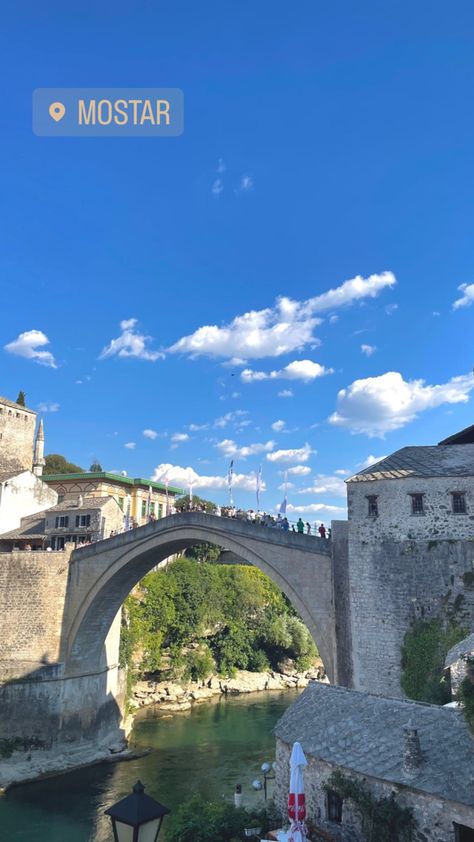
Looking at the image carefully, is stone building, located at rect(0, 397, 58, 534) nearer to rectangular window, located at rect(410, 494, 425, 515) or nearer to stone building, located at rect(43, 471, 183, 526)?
stone building, located at rect(43, 471, 183, 526)

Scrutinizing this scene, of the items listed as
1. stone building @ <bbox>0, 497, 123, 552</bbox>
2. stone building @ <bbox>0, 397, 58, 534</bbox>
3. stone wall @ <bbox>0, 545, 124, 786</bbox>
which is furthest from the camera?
stone building @ <bbox>0, 397, 58, 534</bbox>

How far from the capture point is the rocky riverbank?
124 ft

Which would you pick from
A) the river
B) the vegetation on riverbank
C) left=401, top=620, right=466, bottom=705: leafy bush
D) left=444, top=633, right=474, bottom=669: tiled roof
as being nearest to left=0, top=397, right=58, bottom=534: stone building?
the vegetation on riverbank

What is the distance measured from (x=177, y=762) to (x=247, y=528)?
11300 mm

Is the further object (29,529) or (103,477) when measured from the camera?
(103,477)

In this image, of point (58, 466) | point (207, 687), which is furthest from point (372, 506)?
point (58, 466)

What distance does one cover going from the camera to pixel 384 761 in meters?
11.0

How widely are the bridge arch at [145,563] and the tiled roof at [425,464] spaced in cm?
403

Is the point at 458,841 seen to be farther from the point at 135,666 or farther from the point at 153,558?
the point at 135,666

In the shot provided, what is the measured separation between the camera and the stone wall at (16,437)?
4053cm

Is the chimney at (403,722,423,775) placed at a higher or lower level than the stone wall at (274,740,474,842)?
higher

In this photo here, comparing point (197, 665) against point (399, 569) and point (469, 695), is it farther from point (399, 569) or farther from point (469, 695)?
point (469, 695)

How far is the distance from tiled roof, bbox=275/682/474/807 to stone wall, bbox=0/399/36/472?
101ft

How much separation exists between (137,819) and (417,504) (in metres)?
14.5
